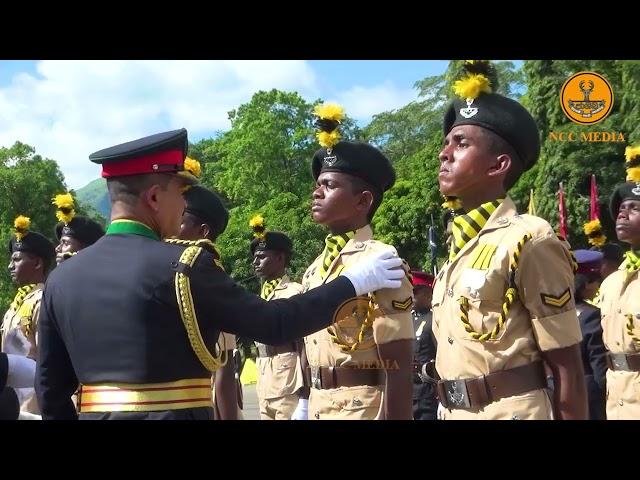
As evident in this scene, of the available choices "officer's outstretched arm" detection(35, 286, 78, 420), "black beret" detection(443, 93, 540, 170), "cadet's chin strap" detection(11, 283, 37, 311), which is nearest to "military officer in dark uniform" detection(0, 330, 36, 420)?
"officer's outstretched arm" detection(35, 286, 78, 420)

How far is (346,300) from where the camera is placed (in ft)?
12.4

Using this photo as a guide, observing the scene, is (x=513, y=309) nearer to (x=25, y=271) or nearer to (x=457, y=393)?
(x=457, y=393)

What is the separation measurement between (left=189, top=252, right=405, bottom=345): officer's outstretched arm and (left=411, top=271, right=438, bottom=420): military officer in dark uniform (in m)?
5.36

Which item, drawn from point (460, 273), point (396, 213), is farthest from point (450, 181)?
point (396, 213)

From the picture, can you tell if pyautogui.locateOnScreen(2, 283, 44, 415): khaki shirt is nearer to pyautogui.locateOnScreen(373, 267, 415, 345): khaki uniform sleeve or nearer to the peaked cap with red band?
the peaked cap with red band

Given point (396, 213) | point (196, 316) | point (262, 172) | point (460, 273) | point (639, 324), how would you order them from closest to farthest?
point (196, 316) → point (460, 273) → point (639, 324) → point (396, 213) → point (262, 172)

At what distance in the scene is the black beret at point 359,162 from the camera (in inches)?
220

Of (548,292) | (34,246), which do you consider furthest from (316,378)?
(34,246)

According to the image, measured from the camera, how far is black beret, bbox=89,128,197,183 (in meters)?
3.67

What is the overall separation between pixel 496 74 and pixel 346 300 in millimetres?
1335

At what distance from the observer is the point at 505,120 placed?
164 inches

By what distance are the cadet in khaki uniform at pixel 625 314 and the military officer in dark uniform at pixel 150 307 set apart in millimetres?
3316
